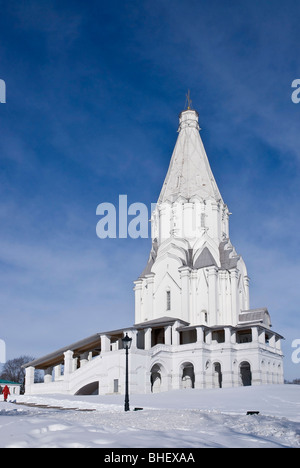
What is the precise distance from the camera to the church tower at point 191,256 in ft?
148

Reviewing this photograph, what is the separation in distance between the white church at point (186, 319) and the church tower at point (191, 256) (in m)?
0.09

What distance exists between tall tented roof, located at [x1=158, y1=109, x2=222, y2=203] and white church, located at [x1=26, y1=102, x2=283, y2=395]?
0.33ft

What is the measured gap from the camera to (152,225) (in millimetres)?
51875

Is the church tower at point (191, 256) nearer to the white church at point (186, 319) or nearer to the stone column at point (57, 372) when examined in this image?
the white church at point (186, 319)

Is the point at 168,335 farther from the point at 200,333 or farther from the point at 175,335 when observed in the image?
the point at 200,333

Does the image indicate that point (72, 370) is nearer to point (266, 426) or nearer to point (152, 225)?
point (152, 225)

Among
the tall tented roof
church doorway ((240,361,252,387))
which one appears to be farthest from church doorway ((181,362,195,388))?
the tall tented roof

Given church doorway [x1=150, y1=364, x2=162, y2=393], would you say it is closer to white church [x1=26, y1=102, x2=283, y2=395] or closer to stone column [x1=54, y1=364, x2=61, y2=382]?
white church [x1=26, y1=102, x2=283, y2=395]

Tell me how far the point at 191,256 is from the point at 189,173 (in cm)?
857

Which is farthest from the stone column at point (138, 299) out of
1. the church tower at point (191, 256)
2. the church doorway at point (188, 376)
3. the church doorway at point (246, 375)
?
the church doorway at point (246, 375)

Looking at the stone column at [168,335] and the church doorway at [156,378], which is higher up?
the stone column at [168,335]

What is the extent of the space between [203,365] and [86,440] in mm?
32357

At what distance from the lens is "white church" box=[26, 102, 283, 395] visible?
3994 centimetres
